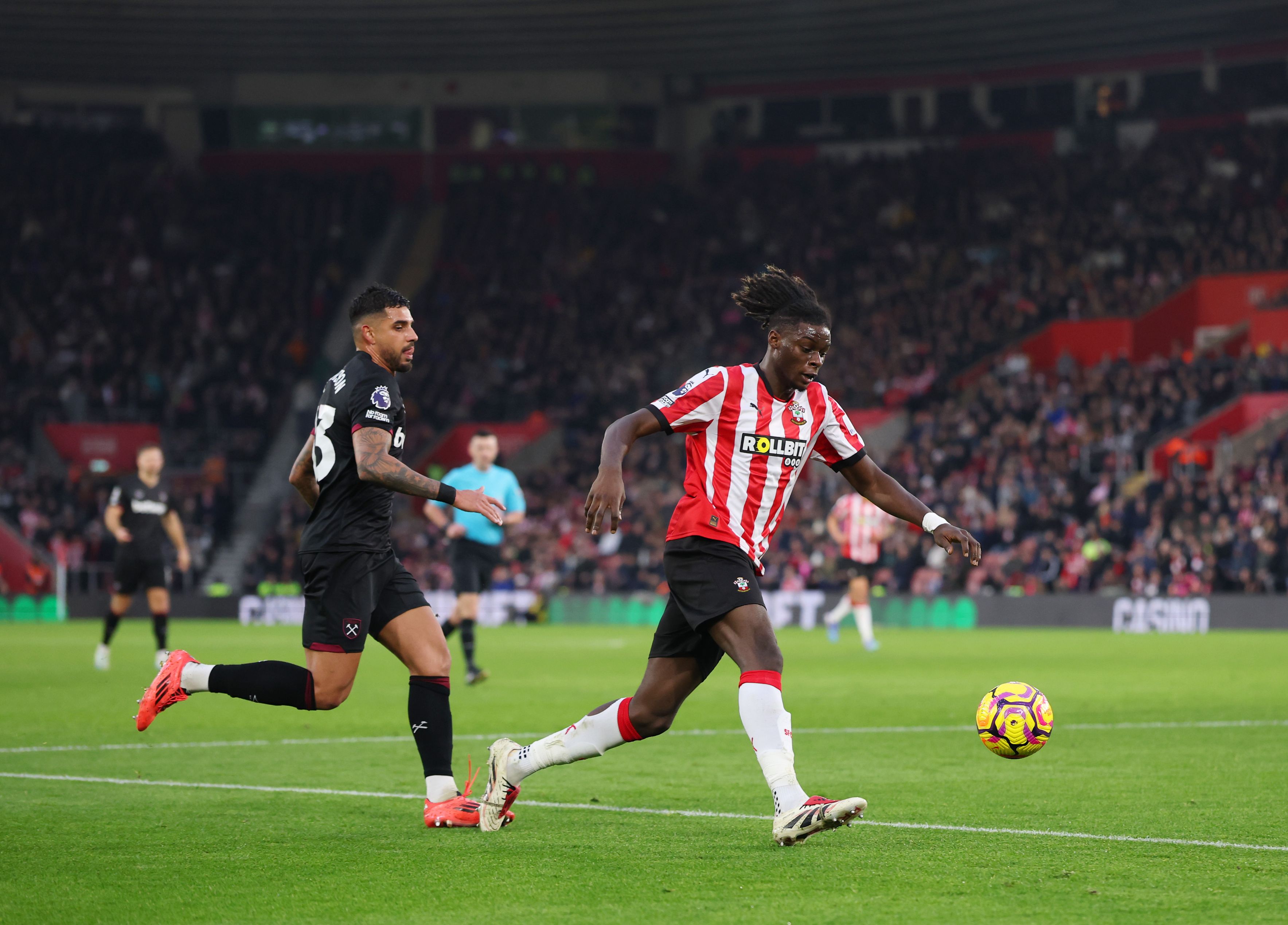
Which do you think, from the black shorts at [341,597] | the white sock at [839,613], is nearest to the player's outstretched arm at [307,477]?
the black shorts at [341,597]

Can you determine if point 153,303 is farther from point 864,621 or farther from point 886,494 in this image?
point 886,494

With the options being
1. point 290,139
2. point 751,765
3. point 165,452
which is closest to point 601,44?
point 290,139

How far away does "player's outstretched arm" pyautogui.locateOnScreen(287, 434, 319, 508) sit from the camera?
25.5 feet

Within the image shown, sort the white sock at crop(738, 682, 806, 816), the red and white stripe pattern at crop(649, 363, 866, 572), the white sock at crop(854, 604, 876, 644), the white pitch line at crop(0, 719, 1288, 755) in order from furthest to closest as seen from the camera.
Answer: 1. the white sock at crop(854, 604, 876, 644)
2. the white pitch line at crop(0, 719, 1288, 755)
3. the red and white stripe pattern at crop(649, 363, 866, 572)
4. the white sock at crop(738, 682, 806, 816)

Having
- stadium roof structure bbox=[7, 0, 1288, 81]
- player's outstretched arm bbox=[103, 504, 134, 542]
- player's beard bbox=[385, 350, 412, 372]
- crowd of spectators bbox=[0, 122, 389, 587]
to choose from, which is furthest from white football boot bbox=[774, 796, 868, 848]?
stadium roof structure bbox=[7, 0, 1288, 81]

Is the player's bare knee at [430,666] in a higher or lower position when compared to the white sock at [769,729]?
higher

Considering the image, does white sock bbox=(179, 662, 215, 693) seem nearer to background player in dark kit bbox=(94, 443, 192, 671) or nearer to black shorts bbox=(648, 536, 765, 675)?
black shorts bbox=(648, 536, 765, 675)

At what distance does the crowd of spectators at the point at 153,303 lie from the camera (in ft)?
130

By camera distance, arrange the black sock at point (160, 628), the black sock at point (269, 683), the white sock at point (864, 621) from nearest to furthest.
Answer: the black sock at point (269, 683) → the black sock at point (160, 628) → the white sock at point (864, 621)

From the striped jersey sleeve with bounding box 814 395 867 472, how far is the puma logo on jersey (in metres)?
0.23

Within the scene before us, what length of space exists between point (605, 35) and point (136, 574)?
2883 centimetres

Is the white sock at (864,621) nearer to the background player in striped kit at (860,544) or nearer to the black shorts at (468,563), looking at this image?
the background player in striped kit at (860,544)

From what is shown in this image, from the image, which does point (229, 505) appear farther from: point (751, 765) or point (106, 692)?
point (751, 765)

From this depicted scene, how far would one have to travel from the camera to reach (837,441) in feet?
24.4
